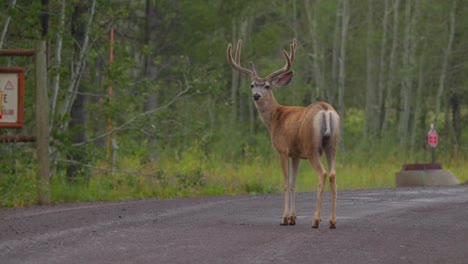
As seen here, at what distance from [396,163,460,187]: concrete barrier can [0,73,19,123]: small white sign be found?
9.44m

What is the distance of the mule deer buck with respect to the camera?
1206 cm

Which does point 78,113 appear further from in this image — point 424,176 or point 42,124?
point 424,176

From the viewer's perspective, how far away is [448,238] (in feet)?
36.4

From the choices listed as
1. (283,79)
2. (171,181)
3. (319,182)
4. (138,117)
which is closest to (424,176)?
(171,181)

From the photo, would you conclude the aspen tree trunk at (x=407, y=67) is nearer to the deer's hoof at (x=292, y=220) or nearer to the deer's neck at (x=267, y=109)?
the deer's neck at (x=267, y=109)

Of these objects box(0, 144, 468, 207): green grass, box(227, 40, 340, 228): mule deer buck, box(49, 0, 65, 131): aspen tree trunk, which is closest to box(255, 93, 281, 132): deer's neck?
box(227, 40, 340, 228): mule deer buck

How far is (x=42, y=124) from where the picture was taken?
1647cm

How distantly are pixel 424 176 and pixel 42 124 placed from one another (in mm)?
9002

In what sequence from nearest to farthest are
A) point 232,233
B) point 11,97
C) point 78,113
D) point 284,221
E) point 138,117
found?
point 232,233, point 284,221, point 11,97, point 138,117, point 78,113

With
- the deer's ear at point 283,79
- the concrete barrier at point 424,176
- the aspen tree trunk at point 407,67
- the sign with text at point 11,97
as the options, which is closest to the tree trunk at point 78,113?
the sign with text at point 11,97

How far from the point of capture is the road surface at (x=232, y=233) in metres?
9.48

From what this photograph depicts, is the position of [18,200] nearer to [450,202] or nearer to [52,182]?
[52,182]

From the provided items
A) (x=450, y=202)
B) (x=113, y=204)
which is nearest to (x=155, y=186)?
(x=113, y=204)

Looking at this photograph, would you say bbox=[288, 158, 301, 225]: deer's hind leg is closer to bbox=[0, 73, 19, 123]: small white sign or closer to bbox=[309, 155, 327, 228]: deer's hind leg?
bbox=[309, 155, 327, 228]: deer's hind leg
